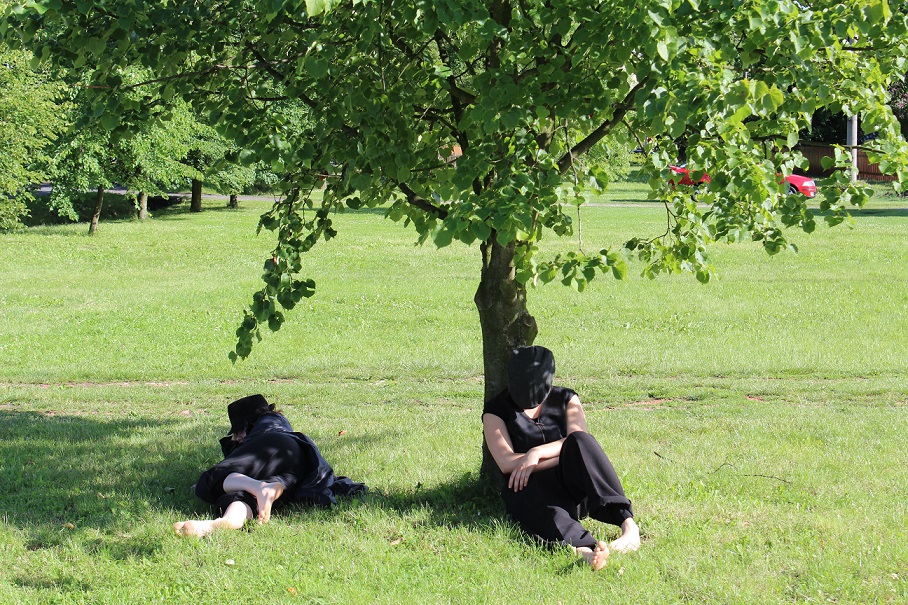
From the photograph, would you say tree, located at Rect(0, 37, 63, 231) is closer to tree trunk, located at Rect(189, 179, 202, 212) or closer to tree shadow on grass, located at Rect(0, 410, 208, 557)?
tree shadow on grass, located at Rect(0, 410, 208, 557)

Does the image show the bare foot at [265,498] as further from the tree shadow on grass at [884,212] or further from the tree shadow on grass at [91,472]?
the tree shadow on grass at [884,212]

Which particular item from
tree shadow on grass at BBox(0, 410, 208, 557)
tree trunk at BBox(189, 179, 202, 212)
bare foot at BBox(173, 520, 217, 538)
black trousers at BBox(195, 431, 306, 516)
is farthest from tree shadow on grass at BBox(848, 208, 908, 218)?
bare foot at BBox(173, 520, 217, 538)

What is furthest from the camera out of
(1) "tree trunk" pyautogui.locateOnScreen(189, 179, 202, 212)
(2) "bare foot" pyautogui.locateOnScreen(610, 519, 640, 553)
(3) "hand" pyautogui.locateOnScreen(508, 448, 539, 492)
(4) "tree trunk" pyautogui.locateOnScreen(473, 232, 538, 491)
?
(1) "tree trunk" pyautogui.locateOnScreen(189, 179, 202, 212)

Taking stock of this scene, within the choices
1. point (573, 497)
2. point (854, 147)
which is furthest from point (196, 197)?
point (854, 147)

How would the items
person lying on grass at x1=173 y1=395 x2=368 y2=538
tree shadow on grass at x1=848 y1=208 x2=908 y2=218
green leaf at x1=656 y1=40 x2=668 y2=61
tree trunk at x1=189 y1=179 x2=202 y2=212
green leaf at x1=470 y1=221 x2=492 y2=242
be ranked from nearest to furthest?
green leaf at x1=656 y1=40 x2=668 y2=61
green leaf at x1=470 y1=221 x2=492 y2=242
person lying on grass at x1=173 y1=395 x2=368 y2=538
tree shadow on grass at x1=848 y1=208 x2=908 y2=218
tree trunk at x1=189 y1=179 x2=202 y2=212

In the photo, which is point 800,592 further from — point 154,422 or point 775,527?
point 154,422

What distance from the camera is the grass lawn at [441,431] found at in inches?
176

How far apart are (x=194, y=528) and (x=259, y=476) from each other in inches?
23.1

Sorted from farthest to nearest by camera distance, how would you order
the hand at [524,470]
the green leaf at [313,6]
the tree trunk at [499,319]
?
the tree trunk at [499,319] < the hand at [524,470] < the green leaf at [313,6]

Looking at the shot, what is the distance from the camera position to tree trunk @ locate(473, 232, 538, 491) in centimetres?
572

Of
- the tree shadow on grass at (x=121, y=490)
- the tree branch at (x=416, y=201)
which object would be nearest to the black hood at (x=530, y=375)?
the tree shadow on grass at (x=121, y=490)

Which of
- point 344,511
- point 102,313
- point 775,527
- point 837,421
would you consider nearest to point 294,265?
point 344,511

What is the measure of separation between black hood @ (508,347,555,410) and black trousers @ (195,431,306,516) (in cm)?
149

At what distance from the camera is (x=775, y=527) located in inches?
198
